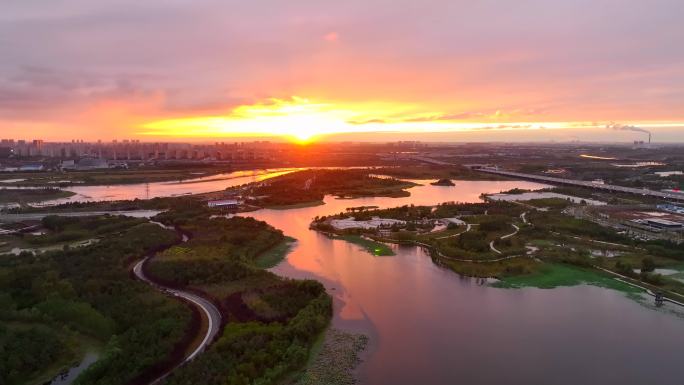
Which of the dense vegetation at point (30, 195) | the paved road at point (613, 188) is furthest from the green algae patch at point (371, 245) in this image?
the dense vegetation at point (30, 195)

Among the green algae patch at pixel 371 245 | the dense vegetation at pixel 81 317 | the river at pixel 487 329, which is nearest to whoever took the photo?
the dense vegetation at pixel 81 317

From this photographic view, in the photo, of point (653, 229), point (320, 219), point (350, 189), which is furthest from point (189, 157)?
point (653, 229)

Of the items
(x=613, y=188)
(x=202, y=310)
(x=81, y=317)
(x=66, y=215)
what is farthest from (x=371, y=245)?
(x=613, y=188)

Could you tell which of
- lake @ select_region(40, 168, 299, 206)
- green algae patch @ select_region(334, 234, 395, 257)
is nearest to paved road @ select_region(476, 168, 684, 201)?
green algae patch @ select_region(334, 234, 395, 257)

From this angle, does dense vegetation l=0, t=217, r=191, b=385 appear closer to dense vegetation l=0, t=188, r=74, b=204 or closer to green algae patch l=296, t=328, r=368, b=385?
green algae patch l=296, t=328, r=368, b=385

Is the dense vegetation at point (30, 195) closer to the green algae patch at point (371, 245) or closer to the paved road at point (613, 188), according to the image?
the green algae patch at point (371, 245)

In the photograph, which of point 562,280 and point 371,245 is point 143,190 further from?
point 562,280
